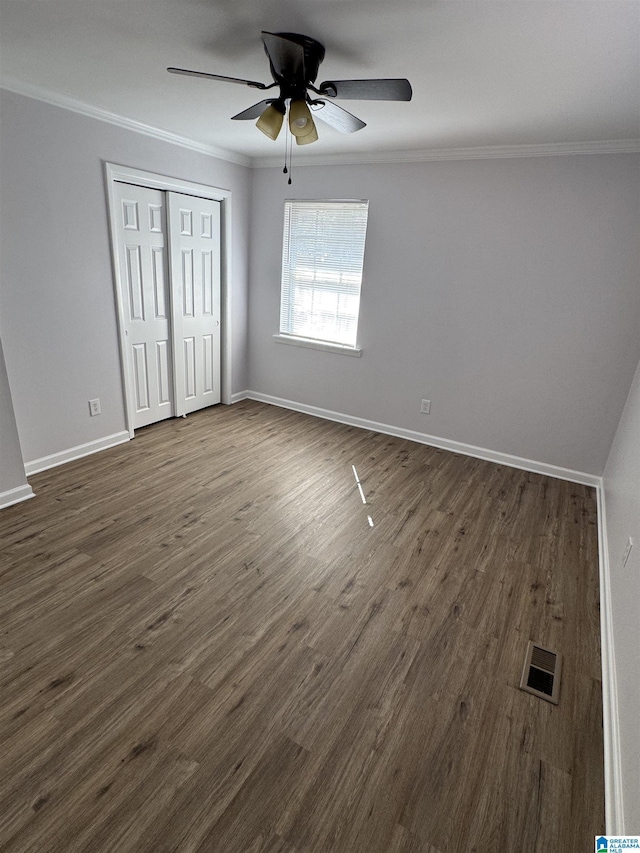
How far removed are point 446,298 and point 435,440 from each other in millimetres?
1311

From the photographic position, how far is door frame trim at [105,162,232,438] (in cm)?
340

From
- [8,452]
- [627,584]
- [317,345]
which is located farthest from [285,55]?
[317,345]

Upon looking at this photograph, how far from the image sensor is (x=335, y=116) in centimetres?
219

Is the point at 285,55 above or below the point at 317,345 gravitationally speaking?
above

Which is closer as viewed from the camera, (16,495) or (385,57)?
(385,57)

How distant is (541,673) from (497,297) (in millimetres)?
2793

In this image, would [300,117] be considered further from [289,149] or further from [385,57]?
[289,149]

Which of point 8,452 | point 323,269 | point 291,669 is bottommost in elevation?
point 291,669

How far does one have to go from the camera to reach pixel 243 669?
1.88 m

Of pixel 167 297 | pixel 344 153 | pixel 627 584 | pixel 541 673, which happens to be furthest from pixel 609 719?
pixel 344 153

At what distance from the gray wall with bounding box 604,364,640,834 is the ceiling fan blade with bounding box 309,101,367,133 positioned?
2221 mm

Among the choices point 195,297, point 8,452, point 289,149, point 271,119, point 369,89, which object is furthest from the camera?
point 195,297

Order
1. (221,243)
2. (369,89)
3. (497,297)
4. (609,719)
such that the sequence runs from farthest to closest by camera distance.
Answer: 1. (221,243)
2. (497,297)
3. (369,89)
4. (609,719)

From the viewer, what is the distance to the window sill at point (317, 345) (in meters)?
4.46
